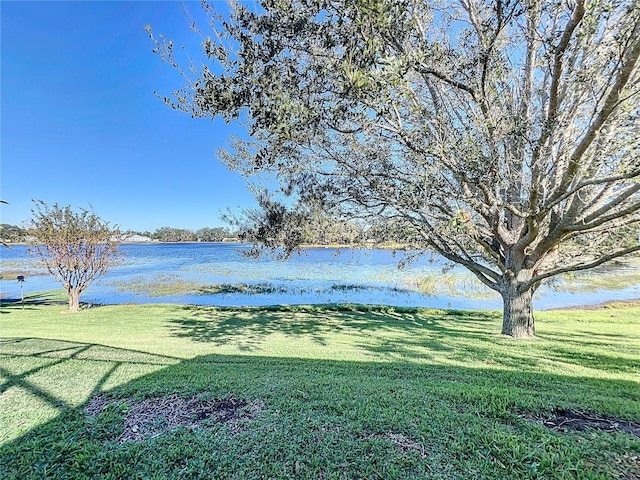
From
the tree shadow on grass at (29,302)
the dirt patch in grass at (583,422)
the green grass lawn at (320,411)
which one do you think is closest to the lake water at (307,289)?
the tree shadow on grass at (29,302)

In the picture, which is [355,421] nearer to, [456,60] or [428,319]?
[456,60]

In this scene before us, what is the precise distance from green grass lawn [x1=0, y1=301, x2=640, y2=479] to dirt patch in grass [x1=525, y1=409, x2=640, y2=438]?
16 mm

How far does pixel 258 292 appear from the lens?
18141 mm

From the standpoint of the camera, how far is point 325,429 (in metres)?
2.56

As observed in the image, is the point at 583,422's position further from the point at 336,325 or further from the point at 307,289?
the point at 307,289

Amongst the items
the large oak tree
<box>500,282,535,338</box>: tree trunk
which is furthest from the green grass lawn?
the large oak tree

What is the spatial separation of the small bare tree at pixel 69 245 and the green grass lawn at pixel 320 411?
23.3ft

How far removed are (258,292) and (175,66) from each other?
15013mm

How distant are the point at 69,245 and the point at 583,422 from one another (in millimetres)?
14878

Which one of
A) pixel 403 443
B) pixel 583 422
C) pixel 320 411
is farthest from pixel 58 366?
pixel 583 422

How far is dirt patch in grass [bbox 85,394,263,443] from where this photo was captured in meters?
2.61

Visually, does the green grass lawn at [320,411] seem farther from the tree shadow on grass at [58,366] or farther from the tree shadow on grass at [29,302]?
the tree shadow on grass at [29,302]

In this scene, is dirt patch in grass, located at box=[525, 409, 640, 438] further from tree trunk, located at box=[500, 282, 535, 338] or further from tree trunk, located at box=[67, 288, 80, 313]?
tree trunk, located at box=[67, 288, 80, 313]

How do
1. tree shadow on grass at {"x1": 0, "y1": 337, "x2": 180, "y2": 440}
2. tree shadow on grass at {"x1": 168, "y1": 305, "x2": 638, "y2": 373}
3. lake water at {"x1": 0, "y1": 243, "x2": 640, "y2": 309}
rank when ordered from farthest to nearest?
1. lake water at {"x1": 0, "y1": 243, "x2": 640, "y2": 309}
2. tree shadow on grass at {"x1": 168, "y1": 305, "x2": 638, "y2": 373}
3. tree shadow on grass at {"x1": 0, "y1": 337, "x2": 180, "y2": 440}
